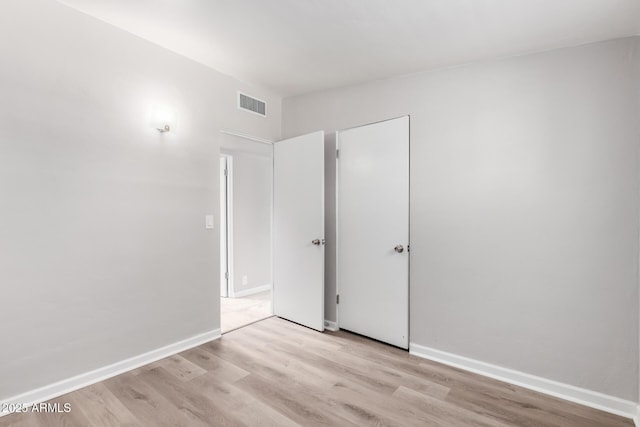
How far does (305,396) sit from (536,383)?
161 cm

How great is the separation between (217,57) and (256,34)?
570 mm

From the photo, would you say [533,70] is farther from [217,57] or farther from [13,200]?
[13,200]

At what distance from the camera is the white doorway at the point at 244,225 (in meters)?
4.36

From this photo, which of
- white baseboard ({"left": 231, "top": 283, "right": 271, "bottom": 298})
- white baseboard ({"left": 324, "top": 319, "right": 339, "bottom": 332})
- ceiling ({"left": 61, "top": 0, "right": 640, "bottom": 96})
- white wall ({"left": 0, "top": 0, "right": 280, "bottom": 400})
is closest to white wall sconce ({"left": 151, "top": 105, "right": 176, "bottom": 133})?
white wall ({"left": 0, "top": 0, "right": 280, "bottom": 400})

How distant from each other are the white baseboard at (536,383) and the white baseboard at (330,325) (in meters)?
0.78

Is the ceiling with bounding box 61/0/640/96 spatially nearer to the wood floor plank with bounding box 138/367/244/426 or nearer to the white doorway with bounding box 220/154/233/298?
the white doorway with bounding box 220/154/233/298

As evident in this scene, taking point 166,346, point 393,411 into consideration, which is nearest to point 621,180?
point 393,411

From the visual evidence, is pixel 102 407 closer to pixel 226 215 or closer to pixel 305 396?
pixel 305 396

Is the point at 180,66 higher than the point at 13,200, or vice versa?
the point at 180,66

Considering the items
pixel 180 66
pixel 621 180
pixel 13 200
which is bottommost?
pixel 13 200

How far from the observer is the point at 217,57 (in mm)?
2604

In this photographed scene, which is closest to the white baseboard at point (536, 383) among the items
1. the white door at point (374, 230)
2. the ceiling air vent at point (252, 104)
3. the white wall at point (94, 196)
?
the white door at point (374, 230)

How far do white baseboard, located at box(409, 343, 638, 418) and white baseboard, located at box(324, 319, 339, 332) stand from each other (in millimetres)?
779

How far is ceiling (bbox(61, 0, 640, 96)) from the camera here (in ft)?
6.05
